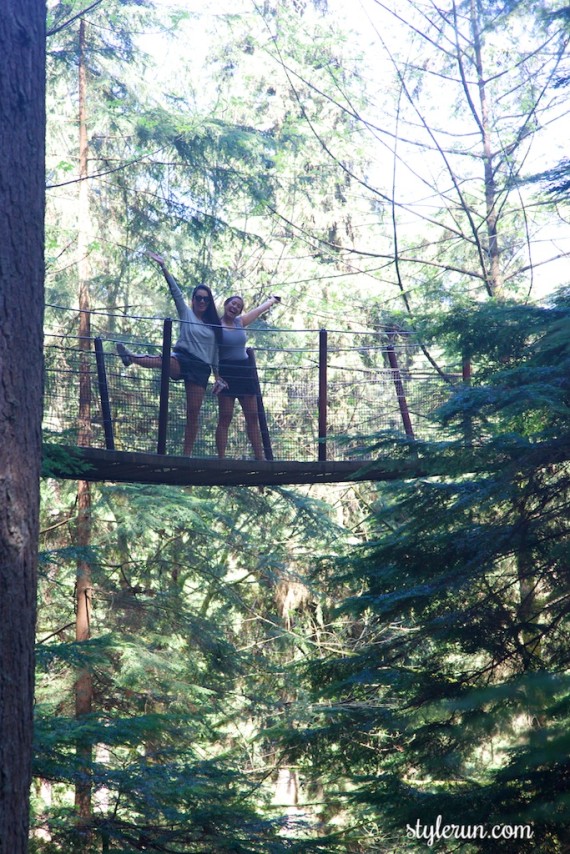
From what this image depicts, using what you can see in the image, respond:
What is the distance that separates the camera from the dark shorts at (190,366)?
4855 mm

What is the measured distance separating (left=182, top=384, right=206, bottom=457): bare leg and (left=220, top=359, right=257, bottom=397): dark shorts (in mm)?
156

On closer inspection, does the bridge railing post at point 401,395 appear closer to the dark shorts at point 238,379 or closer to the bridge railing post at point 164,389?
the dark shorts at point 238,379

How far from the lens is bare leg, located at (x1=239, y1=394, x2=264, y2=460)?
4.96 metres

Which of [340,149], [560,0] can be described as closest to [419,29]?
[560,0]

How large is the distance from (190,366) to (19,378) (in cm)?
235

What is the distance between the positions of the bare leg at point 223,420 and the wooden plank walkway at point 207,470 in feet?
0.58

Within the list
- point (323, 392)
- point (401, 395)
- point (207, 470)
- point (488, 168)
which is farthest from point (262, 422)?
point (488, 168)

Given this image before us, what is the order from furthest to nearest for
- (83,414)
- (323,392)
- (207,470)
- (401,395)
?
(83,414) → (401,395) → (323,392) → (207,470)

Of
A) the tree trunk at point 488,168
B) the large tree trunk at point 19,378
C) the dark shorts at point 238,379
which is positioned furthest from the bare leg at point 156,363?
the tree trunk at point 488,168

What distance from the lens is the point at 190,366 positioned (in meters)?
4.86

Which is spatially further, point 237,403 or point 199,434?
point 237,403

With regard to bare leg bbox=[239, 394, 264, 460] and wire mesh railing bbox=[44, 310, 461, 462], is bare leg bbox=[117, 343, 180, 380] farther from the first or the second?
bare leg bbox=[239, 394, 264, 460]

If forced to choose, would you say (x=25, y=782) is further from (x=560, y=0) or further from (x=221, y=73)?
(x=221, y=73)

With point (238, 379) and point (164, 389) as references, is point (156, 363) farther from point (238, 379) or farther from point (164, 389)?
point (238, 379)
